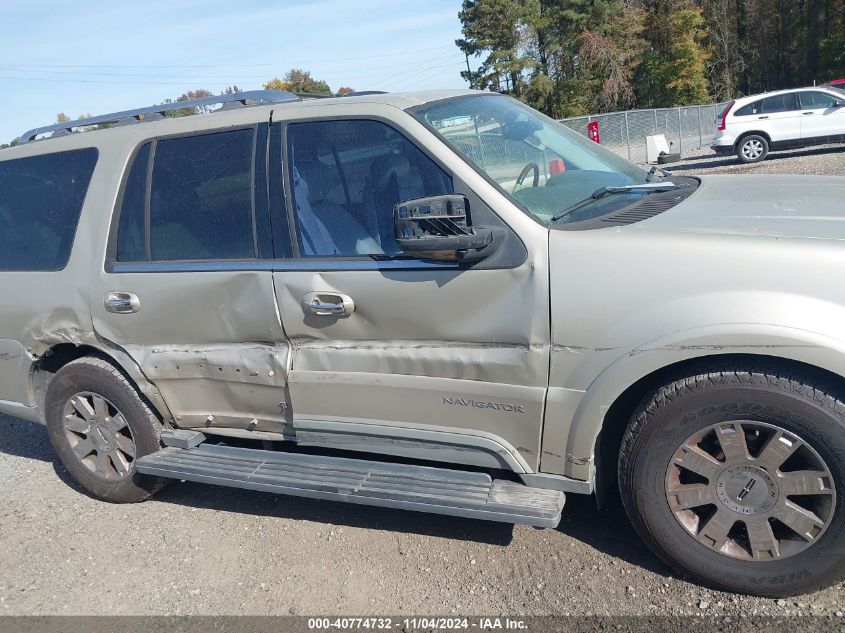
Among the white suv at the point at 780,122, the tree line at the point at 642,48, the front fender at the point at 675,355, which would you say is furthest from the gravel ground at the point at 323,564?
the tree line at the point at 642,48

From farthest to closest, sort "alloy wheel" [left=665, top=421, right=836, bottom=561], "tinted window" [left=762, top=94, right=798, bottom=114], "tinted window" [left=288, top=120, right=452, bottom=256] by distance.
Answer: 1. "tinted window" [left=762, top=94, right=798, bottom=114]
2. "tinted window" [left=288, top=120, right=452, bottom=256]
3. "alloy wheel" [left=665, top=421, right=836, bottom=561]

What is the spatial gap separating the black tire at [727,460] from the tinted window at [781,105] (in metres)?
18.1

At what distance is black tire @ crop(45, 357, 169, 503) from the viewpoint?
3.99 meters

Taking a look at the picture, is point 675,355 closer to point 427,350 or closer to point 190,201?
point 427,350

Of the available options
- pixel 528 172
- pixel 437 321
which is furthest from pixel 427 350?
pixel 528 172

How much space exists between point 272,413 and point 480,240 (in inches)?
57.8

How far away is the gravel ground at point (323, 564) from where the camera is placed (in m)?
2.99

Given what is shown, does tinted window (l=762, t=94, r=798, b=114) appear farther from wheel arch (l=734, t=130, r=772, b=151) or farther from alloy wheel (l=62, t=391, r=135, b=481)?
alloy wheel (l=62, t=391, r=135, b=481)

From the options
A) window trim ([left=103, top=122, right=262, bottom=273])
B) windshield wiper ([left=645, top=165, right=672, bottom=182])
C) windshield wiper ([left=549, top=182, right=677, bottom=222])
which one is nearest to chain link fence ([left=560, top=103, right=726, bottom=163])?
windshield wiper ([left=645, top=165, right=672, bottom=182])

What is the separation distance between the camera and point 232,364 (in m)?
3.61

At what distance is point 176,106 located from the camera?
4105 millimetres

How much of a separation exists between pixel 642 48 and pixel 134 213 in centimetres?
4961

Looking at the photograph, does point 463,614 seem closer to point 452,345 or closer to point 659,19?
point 452,345

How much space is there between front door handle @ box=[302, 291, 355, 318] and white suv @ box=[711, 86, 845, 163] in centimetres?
1779
